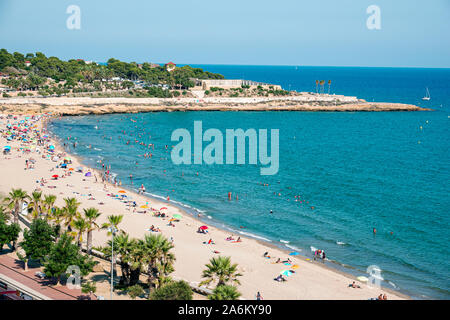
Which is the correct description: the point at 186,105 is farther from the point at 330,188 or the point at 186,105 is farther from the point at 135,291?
the point at 135,291

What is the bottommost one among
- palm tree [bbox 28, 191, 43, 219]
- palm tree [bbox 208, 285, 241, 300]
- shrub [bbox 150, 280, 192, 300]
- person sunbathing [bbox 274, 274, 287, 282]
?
person sunbathing [bbox 274, 274, 287, 282]

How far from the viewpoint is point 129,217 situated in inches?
1581

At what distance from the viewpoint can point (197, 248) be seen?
3456 cm

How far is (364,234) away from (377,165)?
29775mm

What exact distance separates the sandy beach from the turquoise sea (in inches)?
96.2

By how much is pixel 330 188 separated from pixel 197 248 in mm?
23762

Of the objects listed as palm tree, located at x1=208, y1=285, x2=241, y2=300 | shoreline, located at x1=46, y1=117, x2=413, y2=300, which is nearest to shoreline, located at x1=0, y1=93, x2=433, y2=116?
shoreline, located at x1=46, y1=117, x2=413, y2=300

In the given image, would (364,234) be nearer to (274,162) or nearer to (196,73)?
(274,162)

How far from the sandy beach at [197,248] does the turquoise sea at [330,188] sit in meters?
2.44

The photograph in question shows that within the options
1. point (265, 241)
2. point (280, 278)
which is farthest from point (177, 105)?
point (280, 278)

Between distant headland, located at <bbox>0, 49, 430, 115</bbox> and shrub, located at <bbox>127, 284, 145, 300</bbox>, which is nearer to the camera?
shrub, located at <bbox>127, 284, 145, 300</bbox>

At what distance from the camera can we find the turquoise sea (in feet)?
117

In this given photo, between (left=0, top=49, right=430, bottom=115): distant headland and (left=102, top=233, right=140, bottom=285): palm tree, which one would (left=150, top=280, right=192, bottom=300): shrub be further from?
(left=0, top=49, right=430, bottom=115): distant headland
